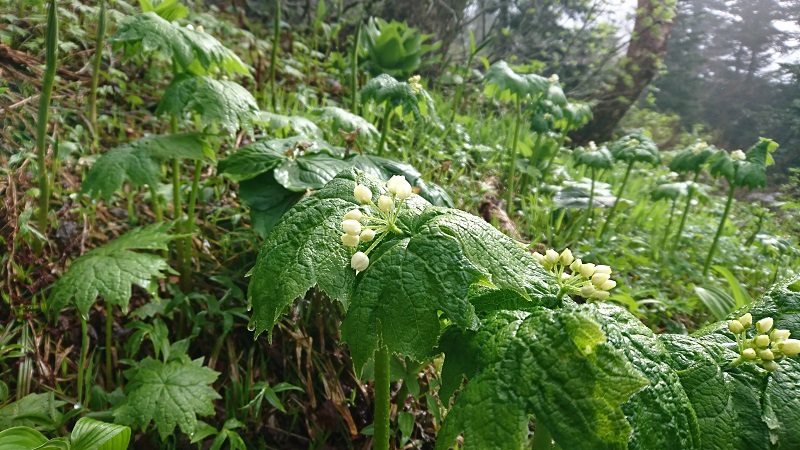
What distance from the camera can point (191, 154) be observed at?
163cm

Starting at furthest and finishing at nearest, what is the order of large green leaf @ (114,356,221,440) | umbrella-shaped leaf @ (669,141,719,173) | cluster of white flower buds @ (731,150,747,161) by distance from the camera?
umbrella-shaped leaf @ (669,141,719,173) < cluster of white flower buds @ (731,150,747,161) < large green leaf @ (114,356,221,440)

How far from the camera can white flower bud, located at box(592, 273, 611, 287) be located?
74 cm

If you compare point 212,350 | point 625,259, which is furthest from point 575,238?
point 212,350

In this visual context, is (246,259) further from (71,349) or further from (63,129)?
(63,129)

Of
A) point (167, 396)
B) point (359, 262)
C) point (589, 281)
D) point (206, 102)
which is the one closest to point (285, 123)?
point (206, 102)

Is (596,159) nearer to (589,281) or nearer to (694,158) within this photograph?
(694,158)

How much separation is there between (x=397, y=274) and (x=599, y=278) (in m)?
0.33

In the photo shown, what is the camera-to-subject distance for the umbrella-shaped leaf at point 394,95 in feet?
6.61

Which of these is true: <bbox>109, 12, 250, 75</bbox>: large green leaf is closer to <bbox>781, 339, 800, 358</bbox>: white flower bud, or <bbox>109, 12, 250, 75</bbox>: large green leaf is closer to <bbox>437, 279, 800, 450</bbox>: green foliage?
<bbox>437, 279, 800, 450</bbox>: green foliage

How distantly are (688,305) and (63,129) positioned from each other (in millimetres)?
3198

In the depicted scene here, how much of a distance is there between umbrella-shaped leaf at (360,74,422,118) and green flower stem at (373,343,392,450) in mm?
1337

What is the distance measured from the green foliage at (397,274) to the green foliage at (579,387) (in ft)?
0.21

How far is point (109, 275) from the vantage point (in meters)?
1.35

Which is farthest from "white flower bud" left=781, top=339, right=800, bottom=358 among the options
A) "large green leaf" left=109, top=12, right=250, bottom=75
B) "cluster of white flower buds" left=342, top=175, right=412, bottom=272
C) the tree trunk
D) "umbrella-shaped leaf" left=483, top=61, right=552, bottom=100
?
the tree trunk
